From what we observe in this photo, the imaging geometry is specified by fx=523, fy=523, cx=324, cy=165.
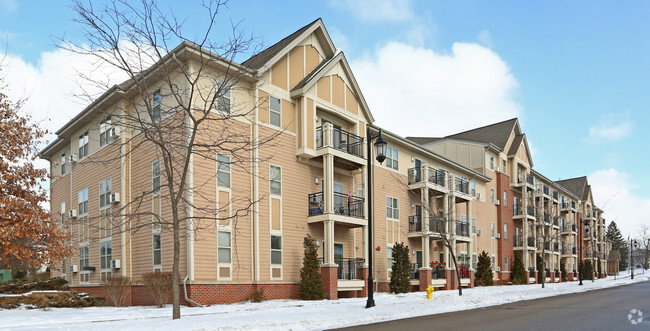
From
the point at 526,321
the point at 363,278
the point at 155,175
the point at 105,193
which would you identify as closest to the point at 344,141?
the point at 363,278

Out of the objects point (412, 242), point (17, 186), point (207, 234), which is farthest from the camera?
point (412, 242)

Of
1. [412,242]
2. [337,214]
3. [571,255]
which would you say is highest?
[337,214]

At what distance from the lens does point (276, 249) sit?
918 inches

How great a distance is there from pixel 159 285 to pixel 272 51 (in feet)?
39.3

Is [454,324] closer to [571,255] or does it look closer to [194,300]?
[194,300]

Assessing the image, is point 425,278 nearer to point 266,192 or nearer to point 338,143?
point 338,143

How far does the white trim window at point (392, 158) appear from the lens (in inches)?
1255

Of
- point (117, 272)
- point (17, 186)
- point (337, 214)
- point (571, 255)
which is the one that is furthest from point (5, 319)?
point (571, 255)

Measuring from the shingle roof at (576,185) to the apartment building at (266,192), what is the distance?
151 feet

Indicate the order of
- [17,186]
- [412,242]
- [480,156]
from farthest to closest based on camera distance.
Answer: [480,156]
[412,242]
[17,186]

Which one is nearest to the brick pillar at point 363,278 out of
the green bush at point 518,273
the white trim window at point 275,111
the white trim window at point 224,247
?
the white trim window at point 224,247

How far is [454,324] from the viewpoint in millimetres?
14141

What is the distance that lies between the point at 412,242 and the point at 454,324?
19.7m

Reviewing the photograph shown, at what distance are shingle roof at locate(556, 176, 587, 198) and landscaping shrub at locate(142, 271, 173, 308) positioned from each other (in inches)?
2713
